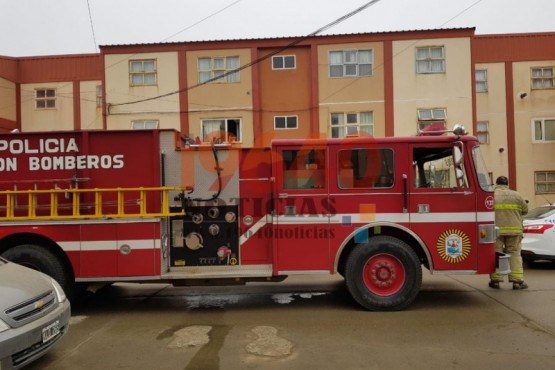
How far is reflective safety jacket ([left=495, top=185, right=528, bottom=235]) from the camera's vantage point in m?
7.98

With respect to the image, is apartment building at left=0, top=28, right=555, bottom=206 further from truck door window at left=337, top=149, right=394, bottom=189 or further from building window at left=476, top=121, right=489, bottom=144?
truck door window at left=337, top=149, right=394, bottom=189

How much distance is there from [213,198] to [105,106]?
16688 mm

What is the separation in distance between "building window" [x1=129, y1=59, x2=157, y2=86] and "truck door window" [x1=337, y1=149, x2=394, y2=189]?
17.0 m

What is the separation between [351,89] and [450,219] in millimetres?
15481

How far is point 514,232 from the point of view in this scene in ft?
26.1

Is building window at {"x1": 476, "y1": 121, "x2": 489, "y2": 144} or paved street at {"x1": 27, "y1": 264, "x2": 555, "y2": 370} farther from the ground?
building window at {"x1": 476, "y1": 121, "x2": 489, "y2": 144}

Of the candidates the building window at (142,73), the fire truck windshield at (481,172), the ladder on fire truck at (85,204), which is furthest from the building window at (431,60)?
the ladder on fire truck at (85,204)

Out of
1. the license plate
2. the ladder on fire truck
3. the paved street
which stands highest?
the ladder on fire truck

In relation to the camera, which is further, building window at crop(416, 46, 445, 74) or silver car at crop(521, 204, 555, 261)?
building window at crop(416, 46, 445, 74)

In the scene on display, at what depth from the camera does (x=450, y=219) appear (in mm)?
6559

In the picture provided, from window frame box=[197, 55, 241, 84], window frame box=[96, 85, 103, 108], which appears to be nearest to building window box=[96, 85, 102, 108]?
window frame box=[96, 85, 103, 108]

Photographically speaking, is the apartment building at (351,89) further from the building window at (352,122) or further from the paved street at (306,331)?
the paved street at (306,331)

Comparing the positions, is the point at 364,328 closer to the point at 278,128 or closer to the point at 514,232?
the point at 514,232

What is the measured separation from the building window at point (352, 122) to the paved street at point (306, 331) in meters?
13.5
